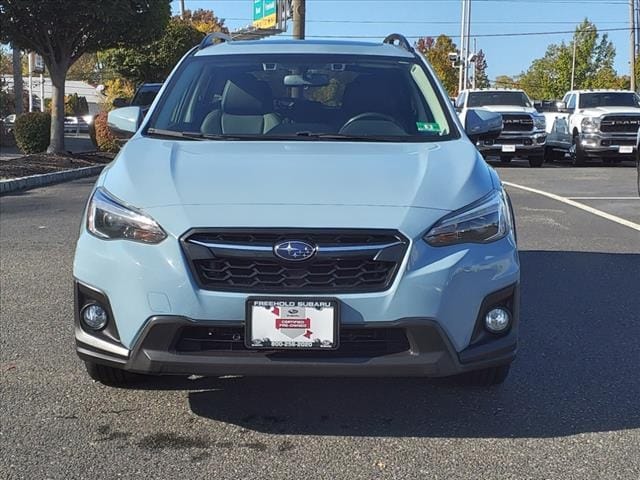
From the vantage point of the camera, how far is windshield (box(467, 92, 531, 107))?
20.6 metres

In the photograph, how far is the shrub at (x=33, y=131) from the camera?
59.3ft

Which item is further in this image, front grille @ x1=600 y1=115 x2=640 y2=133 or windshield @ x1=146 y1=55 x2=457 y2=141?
front grille @ x1=600 y1=115 x2=640 y2=133

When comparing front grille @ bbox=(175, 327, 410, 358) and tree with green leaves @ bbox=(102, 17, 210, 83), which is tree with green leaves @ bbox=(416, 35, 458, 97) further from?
front grille @ bbox=(175, 327, 410, 358)

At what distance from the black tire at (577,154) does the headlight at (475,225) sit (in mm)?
17018

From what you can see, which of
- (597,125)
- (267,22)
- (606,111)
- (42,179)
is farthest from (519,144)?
(267,22)

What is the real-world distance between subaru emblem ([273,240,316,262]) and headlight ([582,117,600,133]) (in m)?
17.3

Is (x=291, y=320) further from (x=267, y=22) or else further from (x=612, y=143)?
(x=267, y=22)

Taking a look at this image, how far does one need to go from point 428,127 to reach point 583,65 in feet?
196

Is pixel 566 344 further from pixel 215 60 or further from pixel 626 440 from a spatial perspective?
pixel 215 60

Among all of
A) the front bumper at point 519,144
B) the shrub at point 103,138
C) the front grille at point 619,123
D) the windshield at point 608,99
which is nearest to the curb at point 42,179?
the shrub at point 103,138

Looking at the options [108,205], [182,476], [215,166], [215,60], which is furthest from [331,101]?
[182,476]

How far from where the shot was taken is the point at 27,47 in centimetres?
1666

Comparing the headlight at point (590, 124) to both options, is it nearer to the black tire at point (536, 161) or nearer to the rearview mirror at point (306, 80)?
the black tire at point (536, 161)

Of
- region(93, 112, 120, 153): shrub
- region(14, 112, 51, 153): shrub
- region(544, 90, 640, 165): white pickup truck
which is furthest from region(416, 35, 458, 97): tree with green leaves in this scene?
region(14, 112, 51, 153): shrub
